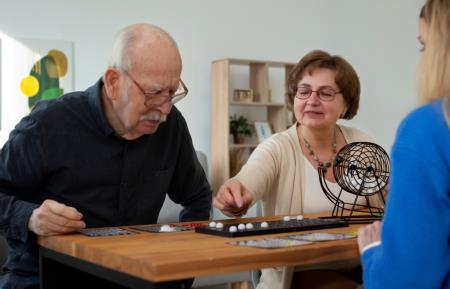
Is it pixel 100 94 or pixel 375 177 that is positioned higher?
pixel 100 94

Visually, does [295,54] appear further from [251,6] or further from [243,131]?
[243,131]

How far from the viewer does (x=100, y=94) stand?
203cm

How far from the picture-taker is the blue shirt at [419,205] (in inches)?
44.5

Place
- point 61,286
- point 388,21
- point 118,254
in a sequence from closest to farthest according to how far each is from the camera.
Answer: point 118,254
point 61,286
point 388,21

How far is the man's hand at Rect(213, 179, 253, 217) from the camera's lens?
6.59ft

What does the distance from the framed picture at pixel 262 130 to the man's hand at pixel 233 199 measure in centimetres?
386

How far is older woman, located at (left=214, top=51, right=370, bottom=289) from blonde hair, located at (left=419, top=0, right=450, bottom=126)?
1.01 m

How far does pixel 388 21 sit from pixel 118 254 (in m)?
6.29

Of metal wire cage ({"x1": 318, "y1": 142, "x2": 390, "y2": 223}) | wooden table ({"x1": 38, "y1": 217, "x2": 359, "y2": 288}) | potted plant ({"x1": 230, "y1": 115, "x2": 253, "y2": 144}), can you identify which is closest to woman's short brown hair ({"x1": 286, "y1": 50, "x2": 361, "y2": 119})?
metal wire cage ({"x1": 318, "y1": 142, "x2": 390, "y2": 223})

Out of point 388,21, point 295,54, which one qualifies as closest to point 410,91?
point 388,21

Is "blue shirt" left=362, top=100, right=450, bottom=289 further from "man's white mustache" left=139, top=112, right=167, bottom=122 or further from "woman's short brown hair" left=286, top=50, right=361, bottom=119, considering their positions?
"woman's short brown hair" left=286, top=50, right=361, bottom=119

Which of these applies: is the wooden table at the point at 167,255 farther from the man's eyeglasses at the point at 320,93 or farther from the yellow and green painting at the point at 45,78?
the yellow and green painting at the point at 45,78

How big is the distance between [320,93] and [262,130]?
3384 millimetres

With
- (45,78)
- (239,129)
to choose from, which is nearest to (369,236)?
(45,78)
